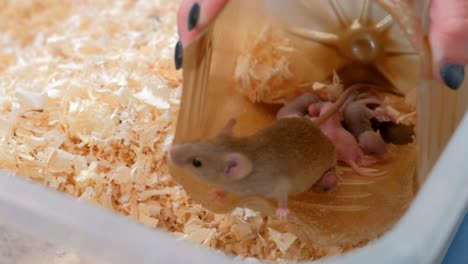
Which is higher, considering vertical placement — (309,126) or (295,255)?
(309,126)

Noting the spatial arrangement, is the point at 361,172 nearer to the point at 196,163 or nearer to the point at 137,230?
the point at 196,163

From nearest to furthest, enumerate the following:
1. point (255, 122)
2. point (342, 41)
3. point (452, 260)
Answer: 1. point (452, 260)
2. point (255, 122)
3. point (342, 41)

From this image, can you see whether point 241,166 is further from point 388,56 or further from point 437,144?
point 388,56

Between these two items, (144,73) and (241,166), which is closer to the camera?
(241,166)

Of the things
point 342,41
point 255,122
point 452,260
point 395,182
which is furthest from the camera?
point 342,41

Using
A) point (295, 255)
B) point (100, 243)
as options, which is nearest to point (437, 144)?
point (295, 255)

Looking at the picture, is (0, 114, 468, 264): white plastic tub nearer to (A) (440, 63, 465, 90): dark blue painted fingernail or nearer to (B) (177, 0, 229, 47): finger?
(A) (440, 63, 465, 90): dark blue painted fingernail

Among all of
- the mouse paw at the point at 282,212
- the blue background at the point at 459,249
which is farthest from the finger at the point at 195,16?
the blue background at the point at 459,249
